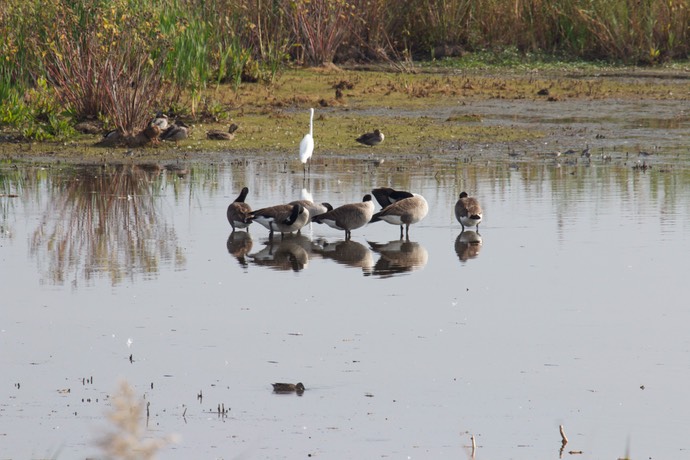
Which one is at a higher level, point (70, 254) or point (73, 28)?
point (73, 28)

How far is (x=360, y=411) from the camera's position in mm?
7016

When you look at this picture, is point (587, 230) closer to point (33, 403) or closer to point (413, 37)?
point (33, 403)

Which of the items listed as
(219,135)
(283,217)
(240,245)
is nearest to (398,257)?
(283,217)

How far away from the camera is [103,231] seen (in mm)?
12906

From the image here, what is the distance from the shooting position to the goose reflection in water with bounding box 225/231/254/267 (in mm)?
11731

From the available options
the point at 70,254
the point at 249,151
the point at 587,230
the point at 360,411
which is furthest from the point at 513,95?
the point at 360,411

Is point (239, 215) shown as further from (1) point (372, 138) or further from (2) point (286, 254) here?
(1) point (372, 138)

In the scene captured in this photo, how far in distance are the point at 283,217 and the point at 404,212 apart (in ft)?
3.92

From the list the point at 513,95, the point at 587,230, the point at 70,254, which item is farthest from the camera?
the point at 513,95

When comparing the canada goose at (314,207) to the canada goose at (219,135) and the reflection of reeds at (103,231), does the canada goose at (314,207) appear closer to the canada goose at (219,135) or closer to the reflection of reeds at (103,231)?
the reflection of reeds at (103,231)

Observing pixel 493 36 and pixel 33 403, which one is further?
pixel 493 36

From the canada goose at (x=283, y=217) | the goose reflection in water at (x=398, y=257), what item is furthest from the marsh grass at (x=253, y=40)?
the goose reflection in water at (x=398, y=257)

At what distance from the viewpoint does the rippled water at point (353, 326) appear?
671 centimetres

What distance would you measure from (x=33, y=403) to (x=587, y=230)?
6990 mm
